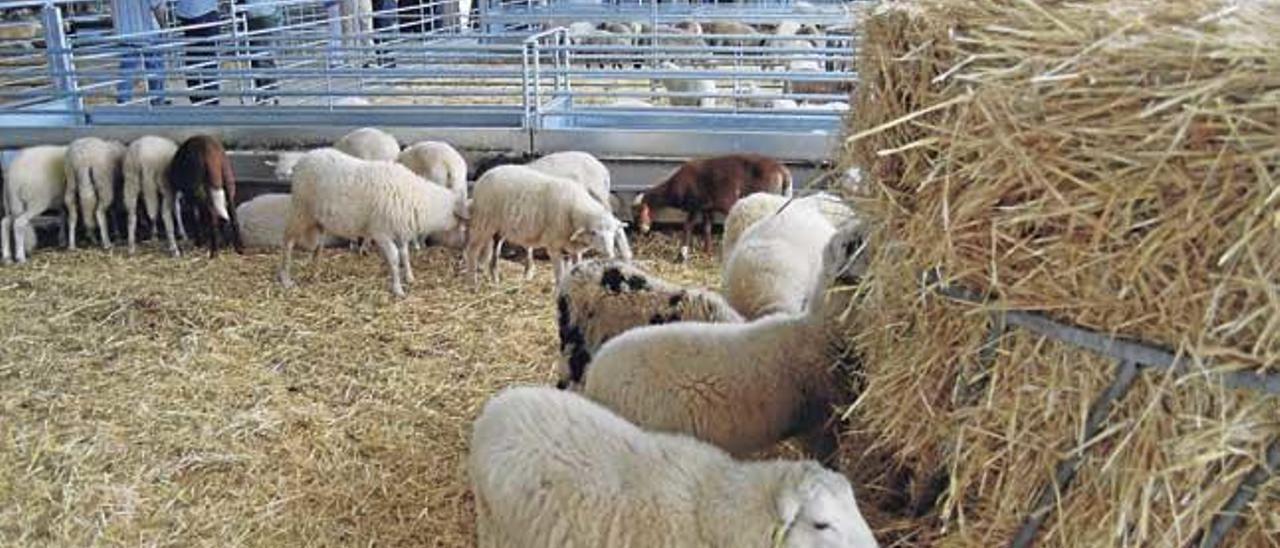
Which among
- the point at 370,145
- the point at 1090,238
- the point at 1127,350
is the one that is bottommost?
the point at 370,145

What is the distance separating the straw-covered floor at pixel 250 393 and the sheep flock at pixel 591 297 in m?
0.13

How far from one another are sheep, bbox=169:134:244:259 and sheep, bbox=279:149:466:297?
97cm

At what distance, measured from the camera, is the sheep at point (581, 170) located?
23.0ft

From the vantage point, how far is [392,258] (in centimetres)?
639

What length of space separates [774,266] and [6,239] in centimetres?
587

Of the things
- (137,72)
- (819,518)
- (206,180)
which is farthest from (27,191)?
(819,518)

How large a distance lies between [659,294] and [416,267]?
3.32m

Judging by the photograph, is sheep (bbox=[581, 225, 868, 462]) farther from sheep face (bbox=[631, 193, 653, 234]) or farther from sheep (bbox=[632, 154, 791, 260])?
sheep face (bbox=[631, 193, 653, 234])

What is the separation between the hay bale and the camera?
70.6 inches

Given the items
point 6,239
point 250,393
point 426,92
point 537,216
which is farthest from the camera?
point 426,92

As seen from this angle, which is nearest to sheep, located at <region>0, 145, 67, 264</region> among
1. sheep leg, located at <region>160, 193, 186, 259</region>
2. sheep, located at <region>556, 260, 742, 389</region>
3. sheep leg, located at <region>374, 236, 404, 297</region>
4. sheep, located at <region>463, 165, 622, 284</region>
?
sheep leg, located at <region>160, 193, 186, 259</region>

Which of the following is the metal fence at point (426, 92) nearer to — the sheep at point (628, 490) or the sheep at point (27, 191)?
the sheep at point (27, 191)

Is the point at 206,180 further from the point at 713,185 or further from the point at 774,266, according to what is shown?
the point at 774,266

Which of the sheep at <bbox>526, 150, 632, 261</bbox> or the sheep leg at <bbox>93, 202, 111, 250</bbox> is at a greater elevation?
the sheep at <bbox>526, 150, 632, 261</bbox>
